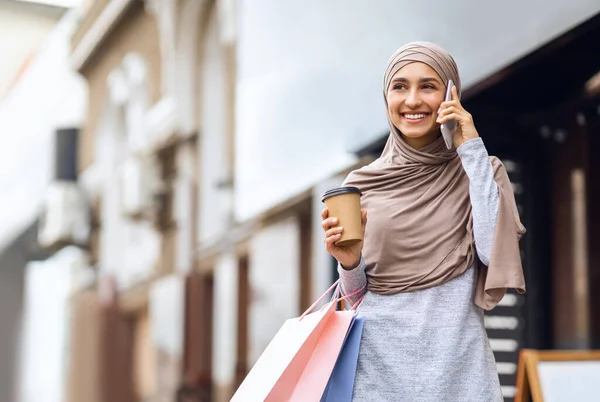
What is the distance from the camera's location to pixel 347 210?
199cm

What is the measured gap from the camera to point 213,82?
7.21m

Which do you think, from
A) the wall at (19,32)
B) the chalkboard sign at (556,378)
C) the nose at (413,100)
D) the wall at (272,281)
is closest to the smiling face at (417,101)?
the nose at (413,100)

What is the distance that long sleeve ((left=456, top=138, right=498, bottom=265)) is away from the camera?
198 centimetres

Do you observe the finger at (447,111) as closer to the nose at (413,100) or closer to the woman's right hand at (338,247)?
the nose at (413,100)

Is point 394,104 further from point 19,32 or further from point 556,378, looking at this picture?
point 19,32

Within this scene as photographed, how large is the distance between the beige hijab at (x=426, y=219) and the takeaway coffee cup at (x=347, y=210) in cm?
12

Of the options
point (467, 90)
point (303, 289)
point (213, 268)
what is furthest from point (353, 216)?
point (213, 268)

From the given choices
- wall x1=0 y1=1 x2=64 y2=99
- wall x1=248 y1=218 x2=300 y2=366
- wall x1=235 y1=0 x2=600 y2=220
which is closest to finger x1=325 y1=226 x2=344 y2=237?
wall x1=235 y1=0 x2=600 y2=220

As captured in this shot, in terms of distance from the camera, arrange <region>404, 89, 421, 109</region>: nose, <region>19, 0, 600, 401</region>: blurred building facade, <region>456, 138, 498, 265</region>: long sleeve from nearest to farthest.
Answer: <region>456, 138, 498, 265</region>: long sleeve
<region>404, 89, 421, 109</region>: nose
<region>19, 0, 600, 401</region>: blurred building facade

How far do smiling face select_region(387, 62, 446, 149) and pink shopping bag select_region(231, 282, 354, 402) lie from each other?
0.40 m

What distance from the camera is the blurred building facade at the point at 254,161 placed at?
167 inches

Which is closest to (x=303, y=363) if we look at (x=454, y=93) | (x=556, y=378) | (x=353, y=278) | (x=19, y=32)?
(x=353, y=278)

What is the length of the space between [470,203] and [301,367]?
1.59ft

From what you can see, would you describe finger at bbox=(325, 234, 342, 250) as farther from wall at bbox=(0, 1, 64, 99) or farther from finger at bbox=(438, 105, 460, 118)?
wall at bbox=(0, 1, 64, 99)
